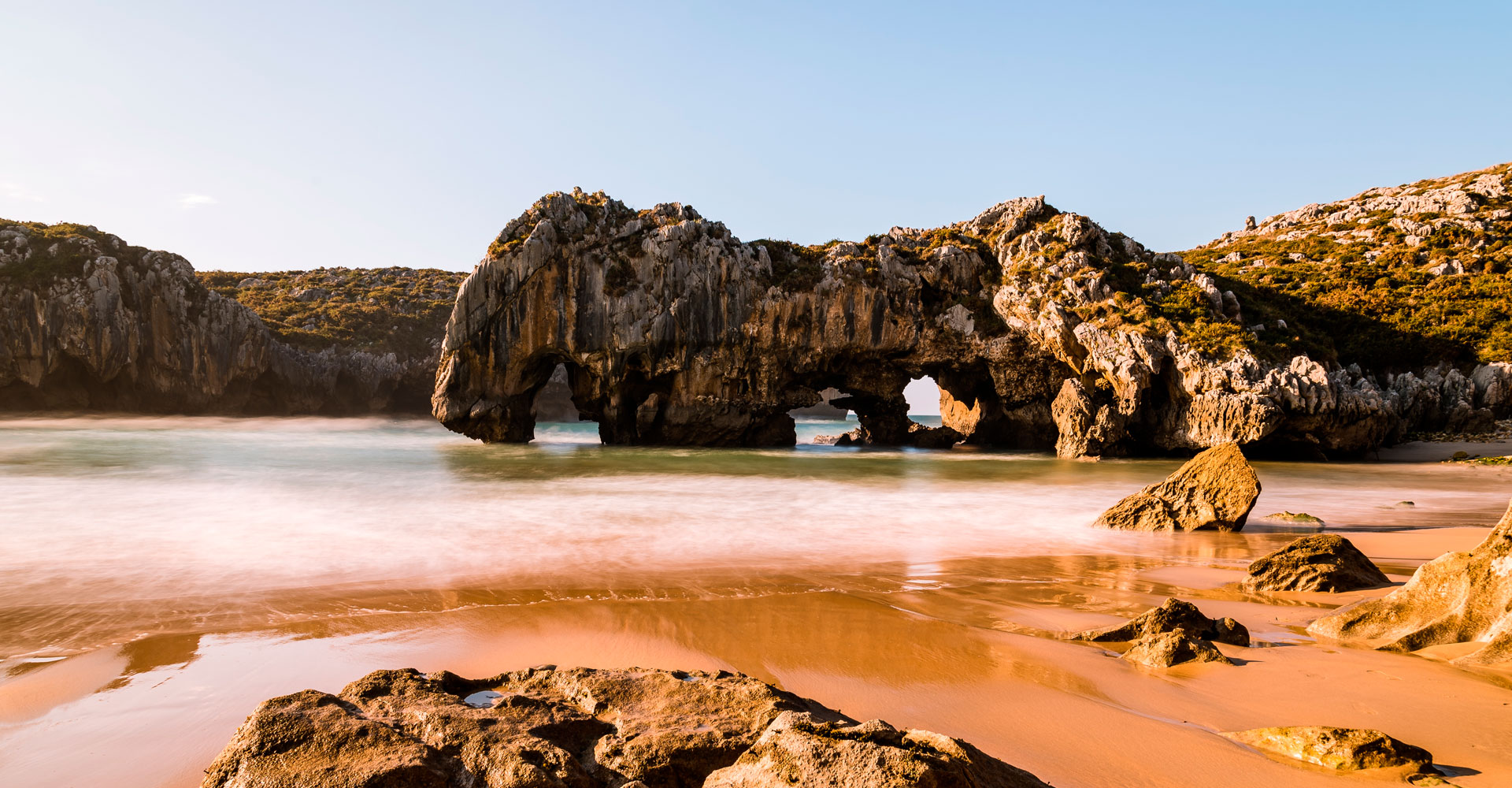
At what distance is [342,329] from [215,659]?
2405 inches

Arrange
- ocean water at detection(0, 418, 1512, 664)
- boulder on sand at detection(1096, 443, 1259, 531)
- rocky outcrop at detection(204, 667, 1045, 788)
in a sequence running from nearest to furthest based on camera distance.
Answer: rocky outcrop at detection(204, 667, 1045, 788)
ocean water at detection(0, 418, 1512, 664)
boulder on sand at detection(1096, 443, 1259, 531)

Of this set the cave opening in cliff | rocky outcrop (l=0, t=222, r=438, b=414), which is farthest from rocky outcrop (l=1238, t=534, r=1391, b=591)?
the cave opening in cliff

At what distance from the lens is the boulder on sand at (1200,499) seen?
9.44 m

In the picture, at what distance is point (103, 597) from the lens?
6051 mm

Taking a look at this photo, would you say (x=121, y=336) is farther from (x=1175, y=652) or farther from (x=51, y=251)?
(x=1175, y=652)

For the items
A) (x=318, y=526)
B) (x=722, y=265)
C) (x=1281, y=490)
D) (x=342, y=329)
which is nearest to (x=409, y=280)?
(x=342, y=329)

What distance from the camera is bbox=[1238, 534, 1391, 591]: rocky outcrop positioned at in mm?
6004

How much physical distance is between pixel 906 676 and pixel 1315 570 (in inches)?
178

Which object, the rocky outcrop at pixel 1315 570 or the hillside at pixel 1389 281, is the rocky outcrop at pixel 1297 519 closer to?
the rocky outcrop at pixel 1315 570

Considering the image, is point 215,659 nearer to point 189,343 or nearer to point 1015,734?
point 1015,734

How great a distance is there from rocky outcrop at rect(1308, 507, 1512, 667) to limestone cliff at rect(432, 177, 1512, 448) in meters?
22.4

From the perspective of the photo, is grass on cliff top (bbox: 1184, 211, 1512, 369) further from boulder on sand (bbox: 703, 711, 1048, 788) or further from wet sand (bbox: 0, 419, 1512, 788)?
boulder on sand (bbox: 703, 711, 1048, 788)

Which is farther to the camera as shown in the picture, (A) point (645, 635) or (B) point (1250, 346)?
(B) point (1250, 346)

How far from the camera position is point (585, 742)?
260cm
